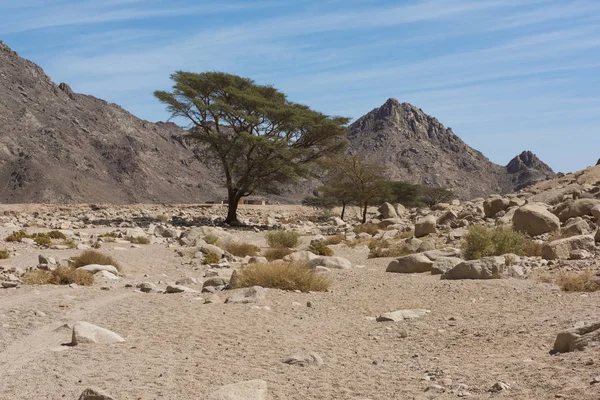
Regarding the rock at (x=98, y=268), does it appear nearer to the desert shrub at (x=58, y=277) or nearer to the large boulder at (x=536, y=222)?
the desert shrub at (x=58, y=277)

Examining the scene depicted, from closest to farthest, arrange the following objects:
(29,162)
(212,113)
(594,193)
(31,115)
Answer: (594,193) → (212,113) → (29,162) → (31,115)

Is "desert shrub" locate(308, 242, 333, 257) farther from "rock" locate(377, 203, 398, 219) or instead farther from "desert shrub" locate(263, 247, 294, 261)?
"rock" locate(377, 203, 398, 219)

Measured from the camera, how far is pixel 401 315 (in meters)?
9.30

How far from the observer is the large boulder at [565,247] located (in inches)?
565

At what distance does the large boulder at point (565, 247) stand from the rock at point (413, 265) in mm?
2489

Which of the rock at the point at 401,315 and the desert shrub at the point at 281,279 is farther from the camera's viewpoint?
the desert shrub at the point at 281,279

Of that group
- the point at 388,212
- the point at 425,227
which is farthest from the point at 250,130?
the point at 425,227

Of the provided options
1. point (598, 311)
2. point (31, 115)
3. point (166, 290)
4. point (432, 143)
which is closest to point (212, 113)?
point (166, 290)

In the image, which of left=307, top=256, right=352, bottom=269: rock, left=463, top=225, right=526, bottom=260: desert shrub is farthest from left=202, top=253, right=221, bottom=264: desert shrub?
left=463, top=225, right=526, bottom=260: desert shrub

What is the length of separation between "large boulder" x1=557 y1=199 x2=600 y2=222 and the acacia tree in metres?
16.4

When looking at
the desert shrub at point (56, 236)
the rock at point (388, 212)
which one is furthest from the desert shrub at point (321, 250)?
the rock at point (388, 212)

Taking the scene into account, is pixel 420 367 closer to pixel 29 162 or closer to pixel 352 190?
pixel 352 190

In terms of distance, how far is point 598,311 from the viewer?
27.5 feet

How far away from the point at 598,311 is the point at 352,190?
31.0m
